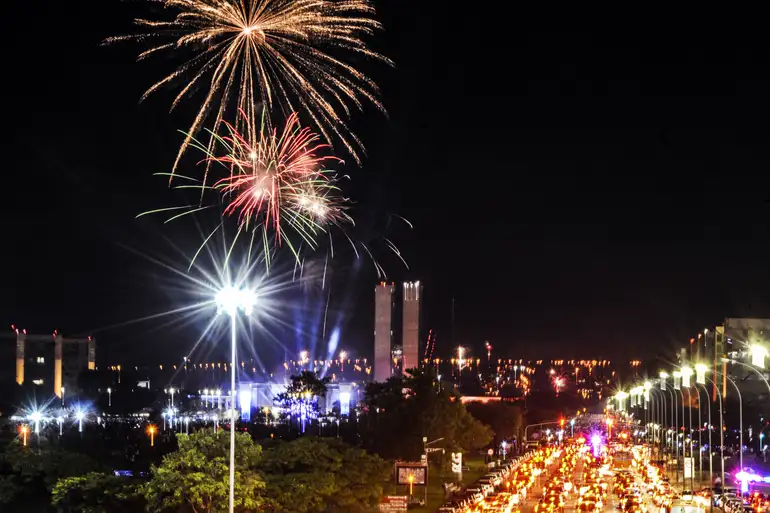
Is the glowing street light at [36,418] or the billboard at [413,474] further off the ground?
the glowing street light at [36,418]

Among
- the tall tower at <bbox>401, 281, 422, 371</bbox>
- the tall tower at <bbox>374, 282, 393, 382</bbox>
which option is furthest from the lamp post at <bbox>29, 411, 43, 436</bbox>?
the tall tower at <bbox>401, 281, 422, 371</bbox>

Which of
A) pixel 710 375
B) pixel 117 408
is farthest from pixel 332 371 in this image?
pixel 710 375

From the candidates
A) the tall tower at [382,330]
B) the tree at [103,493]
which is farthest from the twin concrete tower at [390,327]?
the tree at [103,493]

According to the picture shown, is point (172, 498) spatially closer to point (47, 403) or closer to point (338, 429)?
point (338, 429)

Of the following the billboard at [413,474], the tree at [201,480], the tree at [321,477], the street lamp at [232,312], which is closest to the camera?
the street lamp at [232,312]

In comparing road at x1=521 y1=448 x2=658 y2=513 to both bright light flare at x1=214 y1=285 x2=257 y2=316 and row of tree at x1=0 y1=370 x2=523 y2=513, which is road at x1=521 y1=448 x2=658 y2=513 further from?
bright light flare at x1=214 y1=285 x2=257 y2=316

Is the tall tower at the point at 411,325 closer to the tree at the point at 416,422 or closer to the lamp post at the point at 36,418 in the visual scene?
the tree at the point at 416,422
